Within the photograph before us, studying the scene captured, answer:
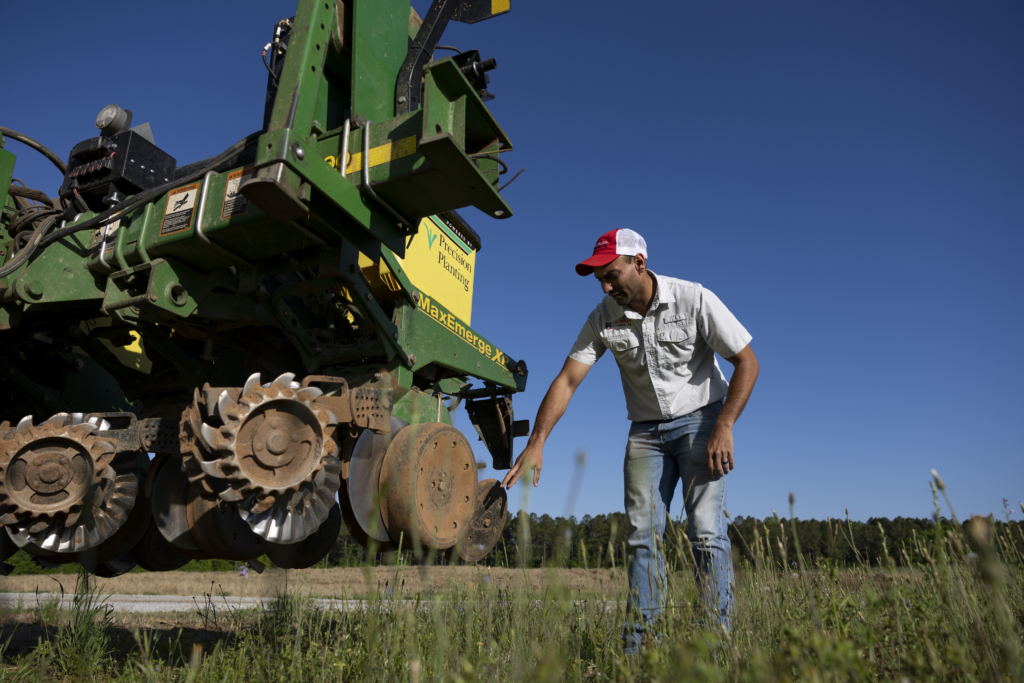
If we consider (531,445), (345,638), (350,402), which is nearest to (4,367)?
(350,402)

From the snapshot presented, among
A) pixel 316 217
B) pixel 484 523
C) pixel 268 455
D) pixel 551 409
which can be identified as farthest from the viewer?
pixel 484 523

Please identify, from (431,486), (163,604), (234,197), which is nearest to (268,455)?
(431,486)

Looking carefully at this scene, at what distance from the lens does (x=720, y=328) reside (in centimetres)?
296

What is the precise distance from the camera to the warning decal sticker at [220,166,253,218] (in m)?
3.00

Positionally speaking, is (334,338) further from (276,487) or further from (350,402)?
(276,487)

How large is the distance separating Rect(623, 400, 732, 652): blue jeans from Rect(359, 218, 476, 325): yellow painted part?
194 centimetres

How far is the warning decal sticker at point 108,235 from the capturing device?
329 centimetres

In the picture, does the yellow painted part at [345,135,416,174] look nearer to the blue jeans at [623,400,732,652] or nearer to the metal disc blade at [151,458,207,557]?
the blue jeans at [623,400,732,652]

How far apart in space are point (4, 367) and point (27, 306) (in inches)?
30.9

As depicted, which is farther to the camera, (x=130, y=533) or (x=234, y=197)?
(x=130, y=533)

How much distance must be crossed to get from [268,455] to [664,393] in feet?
6.11

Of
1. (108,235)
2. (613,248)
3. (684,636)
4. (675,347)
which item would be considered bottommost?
(684,636)

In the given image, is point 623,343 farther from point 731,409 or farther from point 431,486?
point 431,486

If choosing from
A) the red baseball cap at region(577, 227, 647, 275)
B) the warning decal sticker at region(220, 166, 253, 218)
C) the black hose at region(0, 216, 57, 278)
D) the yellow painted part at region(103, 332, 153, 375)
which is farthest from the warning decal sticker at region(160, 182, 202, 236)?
the red baseball cap at region(577, 227, 647, 275)
